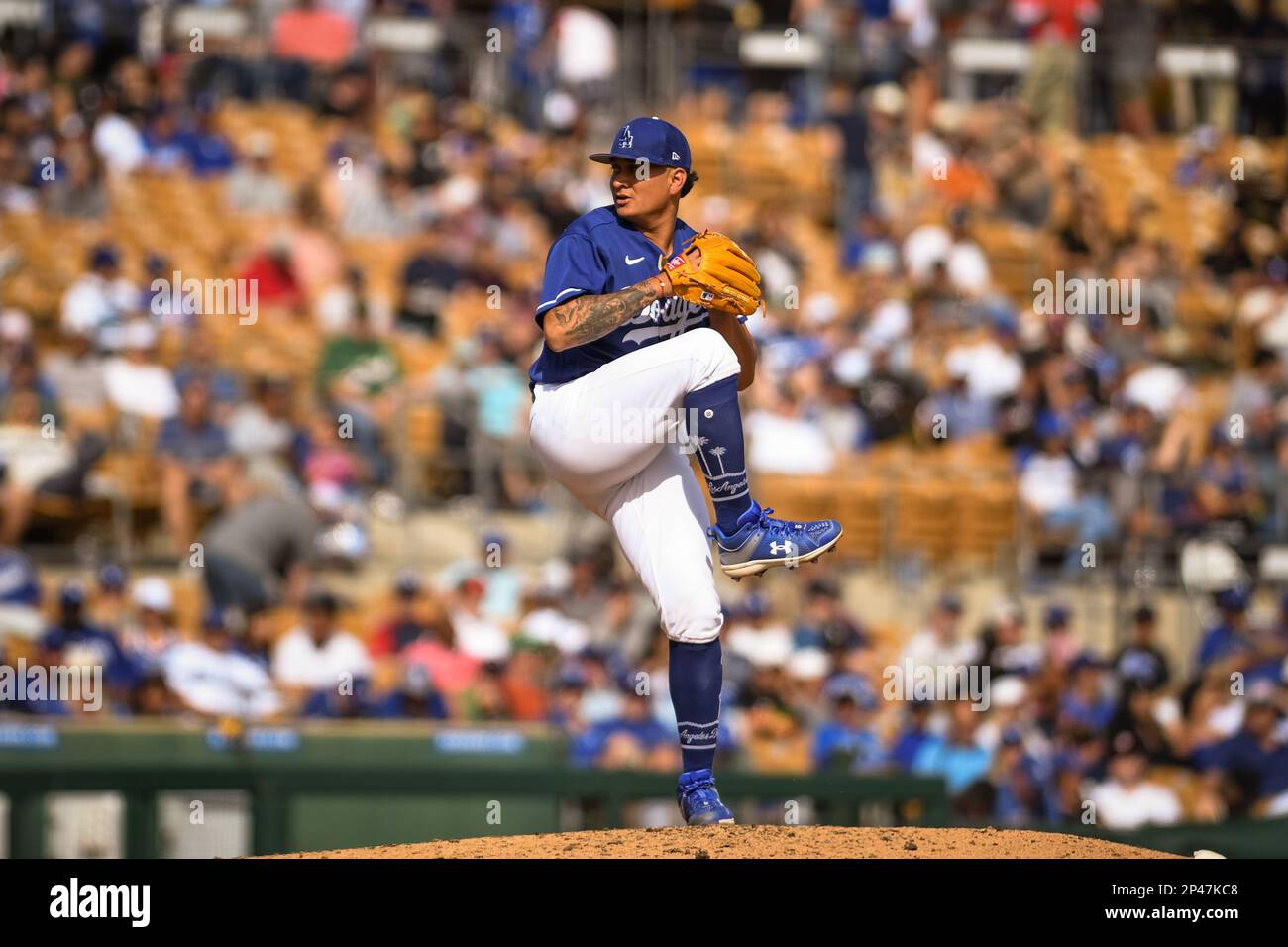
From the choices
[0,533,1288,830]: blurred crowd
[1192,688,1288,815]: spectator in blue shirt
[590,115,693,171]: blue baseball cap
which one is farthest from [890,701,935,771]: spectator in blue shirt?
[590,115,693,171]: blue baseball cap

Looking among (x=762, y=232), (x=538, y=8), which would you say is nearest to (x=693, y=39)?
(x=538, y=8)

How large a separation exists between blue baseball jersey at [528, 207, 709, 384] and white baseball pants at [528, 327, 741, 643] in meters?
0.08

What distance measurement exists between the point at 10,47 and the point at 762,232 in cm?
566

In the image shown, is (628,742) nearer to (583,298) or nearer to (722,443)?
(722,443)

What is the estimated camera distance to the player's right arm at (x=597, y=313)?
621cm

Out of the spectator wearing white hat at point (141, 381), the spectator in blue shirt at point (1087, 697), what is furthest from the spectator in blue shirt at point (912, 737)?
the spectator wearing white hat at point (141, 381)

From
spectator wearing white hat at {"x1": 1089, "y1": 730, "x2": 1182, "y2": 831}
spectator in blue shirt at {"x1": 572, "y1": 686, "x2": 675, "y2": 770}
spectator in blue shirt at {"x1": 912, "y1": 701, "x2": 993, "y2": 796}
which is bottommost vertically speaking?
spectator wearing white hat at {"x1": 1089, "y1": 730, "x2": 1182, "y2": 831}

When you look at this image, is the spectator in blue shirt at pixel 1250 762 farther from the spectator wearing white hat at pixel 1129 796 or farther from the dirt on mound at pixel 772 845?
the dirt on mound at pixel 772 845

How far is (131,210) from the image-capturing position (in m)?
14.9

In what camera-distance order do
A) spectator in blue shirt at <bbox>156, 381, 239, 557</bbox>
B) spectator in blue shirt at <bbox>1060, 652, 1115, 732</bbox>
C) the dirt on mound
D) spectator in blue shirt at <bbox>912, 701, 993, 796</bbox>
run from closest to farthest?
the dirt on mound, spectator in blue shirt at <bbox>912, 701, 993, 796</bbox>, spectator in blue shirt at <bbox>1060, 652, 1115, 732</bbox>, spectator in blue shirt at <bbox>156, 381, 239, 557</bbox>

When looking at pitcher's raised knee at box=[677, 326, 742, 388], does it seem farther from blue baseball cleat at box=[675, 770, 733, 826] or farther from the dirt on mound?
the dirt on mound

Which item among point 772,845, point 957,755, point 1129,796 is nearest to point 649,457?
point 772,845

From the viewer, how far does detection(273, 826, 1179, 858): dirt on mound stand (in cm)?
611
